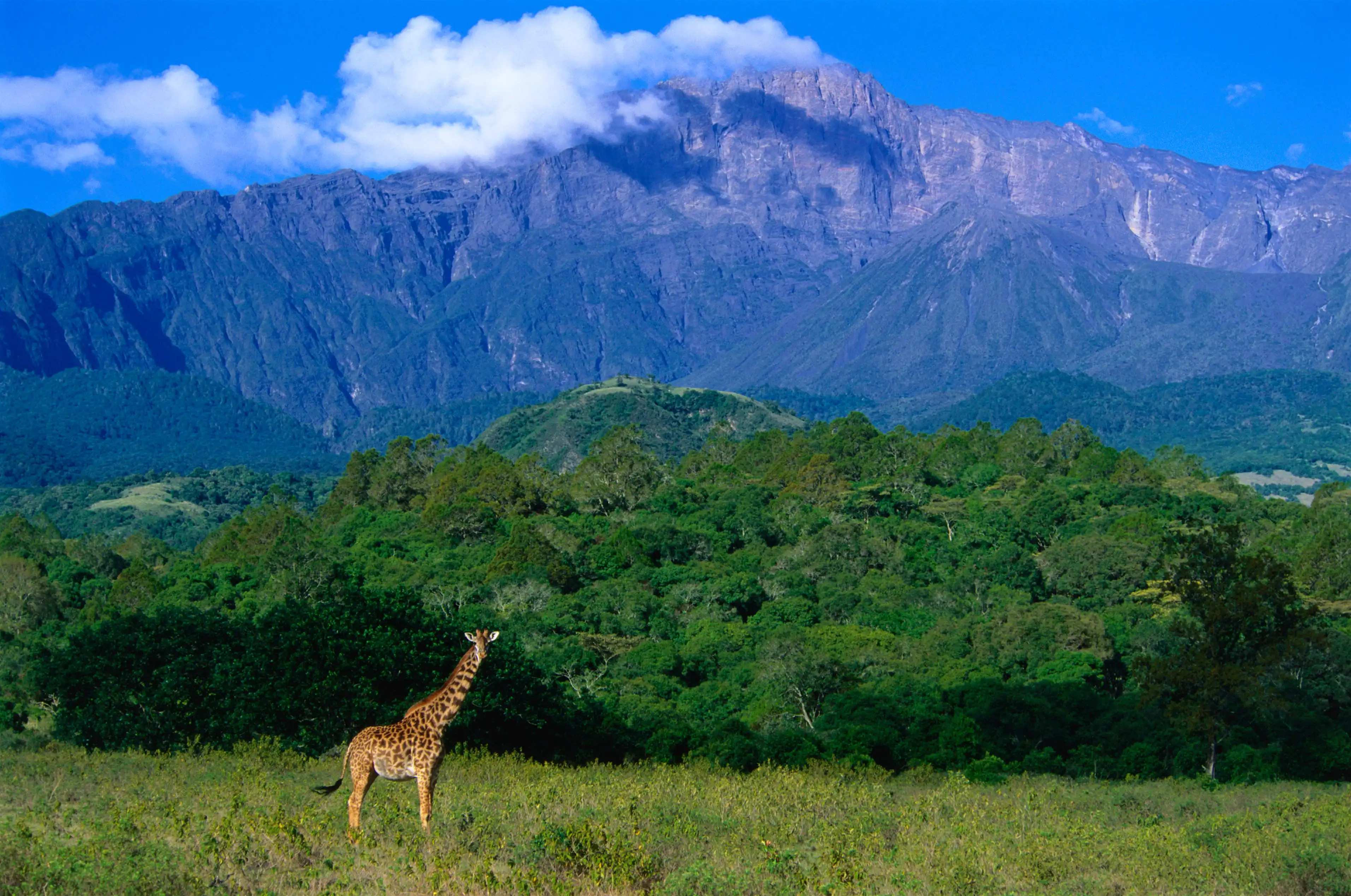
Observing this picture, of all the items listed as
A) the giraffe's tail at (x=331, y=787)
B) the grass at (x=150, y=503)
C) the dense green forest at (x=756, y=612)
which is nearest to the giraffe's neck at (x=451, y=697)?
the giraffe's tail at (x=331, y=787)

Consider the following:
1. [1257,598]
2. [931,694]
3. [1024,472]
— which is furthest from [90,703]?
[1024,472]

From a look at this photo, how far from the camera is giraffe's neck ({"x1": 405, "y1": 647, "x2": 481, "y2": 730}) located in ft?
49.7

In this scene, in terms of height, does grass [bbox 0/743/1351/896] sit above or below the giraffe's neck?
below

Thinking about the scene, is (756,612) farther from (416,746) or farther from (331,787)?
(416,746)

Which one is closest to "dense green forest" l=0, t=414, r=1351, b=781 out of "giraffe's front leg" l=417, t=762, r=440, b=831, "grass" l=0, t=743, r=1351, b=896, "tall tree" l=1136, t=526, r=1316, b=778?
"tall tree" l=1136, t=526, r=1316, b=778

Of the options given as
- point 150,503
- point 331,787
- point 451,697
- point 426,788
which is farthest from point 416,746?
point 150,503

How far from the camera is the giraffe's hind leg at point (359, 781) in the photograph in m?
14.9

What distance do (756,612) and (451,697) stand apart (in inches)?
1863

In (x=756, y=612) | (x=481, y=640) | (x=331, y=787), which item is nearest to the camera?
(x=481, y=640)

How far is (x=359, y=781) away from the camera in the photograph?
592 inches

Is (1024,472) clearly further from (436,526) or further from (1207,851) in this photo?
(1207,851)

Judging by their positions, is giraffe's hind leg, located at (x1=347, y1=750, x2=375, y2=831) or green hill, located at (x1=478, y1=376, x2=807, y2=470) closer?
giraffe's hind leg, located at (x1=347, y1=750, x2=375, y2=831)

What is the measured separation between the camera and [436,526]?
76375mm

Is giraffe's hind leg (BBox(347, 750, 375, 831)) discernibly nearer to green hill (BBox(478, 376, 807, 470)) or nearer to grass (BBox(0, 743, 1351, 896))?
grass (BBox(0, 743, 1351, 896))
